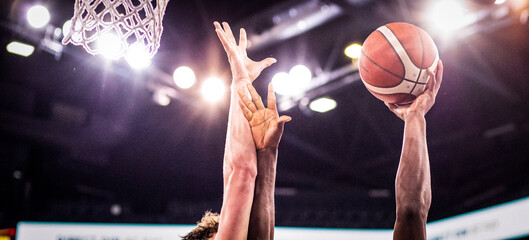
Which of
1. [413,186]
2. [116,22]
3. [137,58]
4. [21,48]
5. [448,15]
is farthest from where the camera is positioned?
[137,58]

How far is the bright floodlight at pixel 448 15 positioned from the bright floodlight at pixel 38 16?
136 inches

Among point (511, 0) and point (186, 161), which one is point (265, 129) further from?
point (186, 161)

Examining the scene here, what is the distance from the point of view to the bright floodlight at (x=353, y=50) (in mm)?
5254

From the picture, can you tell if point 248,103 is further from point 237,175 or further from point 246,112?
point 237,175

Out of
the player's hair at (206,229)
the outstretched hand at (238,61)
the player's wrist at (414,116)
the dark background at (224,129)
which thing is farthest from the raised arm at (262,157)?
the dark background at (224,129)

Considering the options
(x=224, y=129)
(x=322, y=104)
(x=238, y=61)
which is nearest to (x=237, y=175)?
(x=238, y=61)

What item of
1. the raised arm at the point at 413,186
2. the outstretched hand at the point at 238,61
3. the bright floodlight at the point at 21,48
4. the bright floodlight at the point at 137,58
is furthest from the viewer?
the bright floodlight at the point at 137,58

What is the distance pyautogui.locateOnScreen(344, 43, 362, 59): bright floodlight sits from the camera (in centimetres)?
525

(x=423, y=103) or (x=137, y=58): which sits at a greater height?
(x=137, y=58)

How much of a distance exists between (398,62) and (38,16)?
344 cm

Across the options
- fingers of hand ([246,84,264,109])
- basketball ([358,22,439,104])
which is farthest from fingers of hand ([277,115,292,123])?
basketball ([358,22,439,104])

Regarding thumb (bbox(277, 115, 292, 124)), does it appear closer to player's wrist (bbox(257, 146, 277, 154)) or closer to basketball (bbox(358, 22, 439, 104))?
player's wrist (bbox(257, 146, 277, 154))

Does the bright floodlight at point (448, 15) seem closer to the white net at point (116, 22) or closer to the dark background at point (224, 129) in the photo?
the dark background at point (224, 129)

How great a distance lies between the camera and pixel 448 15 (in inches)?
184
